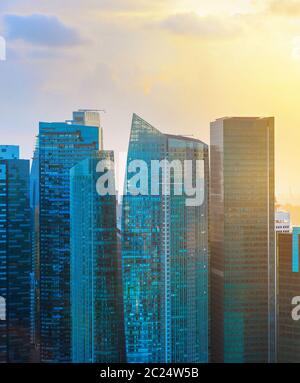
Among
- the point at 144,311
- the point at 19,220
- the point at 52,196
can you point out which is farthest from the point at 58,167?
the point at 144,311

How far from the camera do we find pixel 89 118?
3.07 metres

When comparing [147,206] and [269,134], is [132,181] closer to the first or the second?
[147,206]

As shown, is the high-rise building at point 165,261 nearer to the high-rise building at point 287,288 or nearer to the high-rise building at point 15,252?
the high-rise building at point 287,288

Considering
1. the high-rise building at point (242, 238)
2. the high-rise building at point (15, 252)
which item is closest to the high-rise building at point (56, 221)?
the high-rise building at point (15, 252)

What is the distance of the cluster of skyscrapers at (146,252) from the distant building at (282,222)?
0.07 meters

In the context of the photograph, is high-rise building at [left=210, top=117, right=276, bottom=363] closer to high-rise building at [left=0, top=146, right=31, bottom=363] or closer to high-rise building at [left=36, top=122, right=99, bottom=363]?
high-rise building at [left=36, top=122, right=99, bottom=363]

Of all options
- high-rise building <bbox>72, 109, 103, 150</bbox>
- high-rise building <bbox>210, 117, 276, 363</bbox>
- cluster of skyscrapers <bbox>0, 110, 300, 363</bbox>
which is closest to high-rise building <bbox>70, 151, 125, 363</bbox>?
cluster of skyscrapers <bbox>0, 110, 300, 363</bbox>

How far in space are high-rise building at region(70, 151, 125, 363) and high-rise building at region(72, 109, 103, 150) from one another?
367 mm

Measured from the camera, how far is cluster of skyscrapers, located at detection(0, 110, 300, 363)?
11.2 ft

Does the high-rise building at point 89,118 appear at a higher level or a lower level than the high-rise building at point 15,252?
higher

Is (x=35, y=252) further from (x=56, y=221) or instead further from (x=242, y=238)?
(x=242, y=238)

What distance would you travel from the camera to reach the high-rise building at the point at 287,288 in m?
3.26

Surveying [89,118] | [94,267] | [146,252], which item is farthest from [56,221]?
[89,118]
